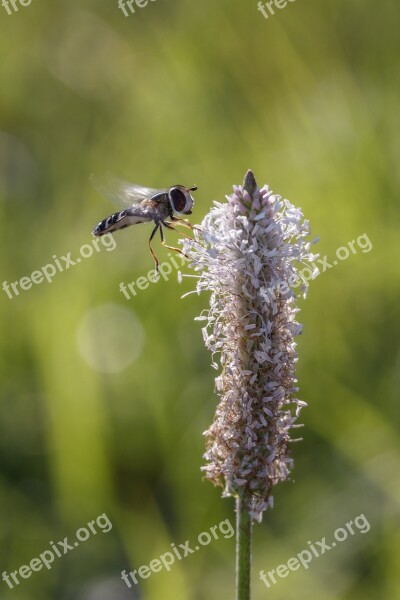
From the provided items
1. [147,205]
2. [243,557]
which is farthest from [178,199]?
[243,557]

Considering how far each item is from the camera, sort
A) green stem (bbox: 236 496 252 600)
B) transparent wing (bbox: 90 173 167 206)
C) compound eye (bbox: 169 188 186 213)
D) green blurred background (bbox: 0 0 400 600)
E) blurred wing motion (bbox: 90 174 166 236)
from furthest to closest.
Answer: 1. green blurred background (bbox: 0 0 400 600)
2. transparent wing (bbox: 90 173 167 206)
3. blurred wing motion (bbox: 90 174 166 236)
4. compound eye (bbox: 169 188 186 213)
5. green stem (bbox: 236 496 252 600)

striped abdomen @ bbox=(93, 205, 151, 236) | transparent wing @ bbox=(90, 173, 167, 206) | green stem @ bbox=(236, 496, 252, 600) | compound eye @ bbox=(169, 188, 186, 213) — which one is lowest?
green stem @ bbox=(236, 496, 252, 600)

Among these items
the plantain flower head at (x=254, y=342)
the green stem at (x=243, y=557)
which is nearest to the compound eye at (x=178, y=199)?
the plantain flower head at (x=254, y=342)

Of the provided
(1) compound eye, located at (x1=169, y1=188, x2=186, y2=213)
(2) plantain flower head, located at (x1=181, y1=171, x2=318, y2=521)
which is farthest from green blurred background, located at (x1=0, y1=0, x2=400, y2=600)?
(1) compound eye, located at (x1=169, y1=188, x2=186, y2=213)

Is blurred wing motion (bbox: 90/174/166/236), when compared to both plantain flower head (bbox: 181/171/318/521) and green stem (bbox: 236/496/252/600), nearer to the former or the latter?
plantain flower head (bbox: 181/171/318/521)

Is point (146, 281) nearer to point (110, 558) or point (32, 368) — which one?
point (32, 368)

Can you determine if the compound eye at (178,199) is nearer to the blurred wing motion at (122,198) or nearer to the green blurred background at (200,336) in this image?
the blurred wing motion at (122,198)

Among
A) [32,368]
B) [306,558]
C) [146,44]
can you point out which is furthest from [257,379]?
[146,44]

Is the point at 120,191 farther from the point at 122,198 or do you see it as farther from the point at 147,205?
the point at 147,205
